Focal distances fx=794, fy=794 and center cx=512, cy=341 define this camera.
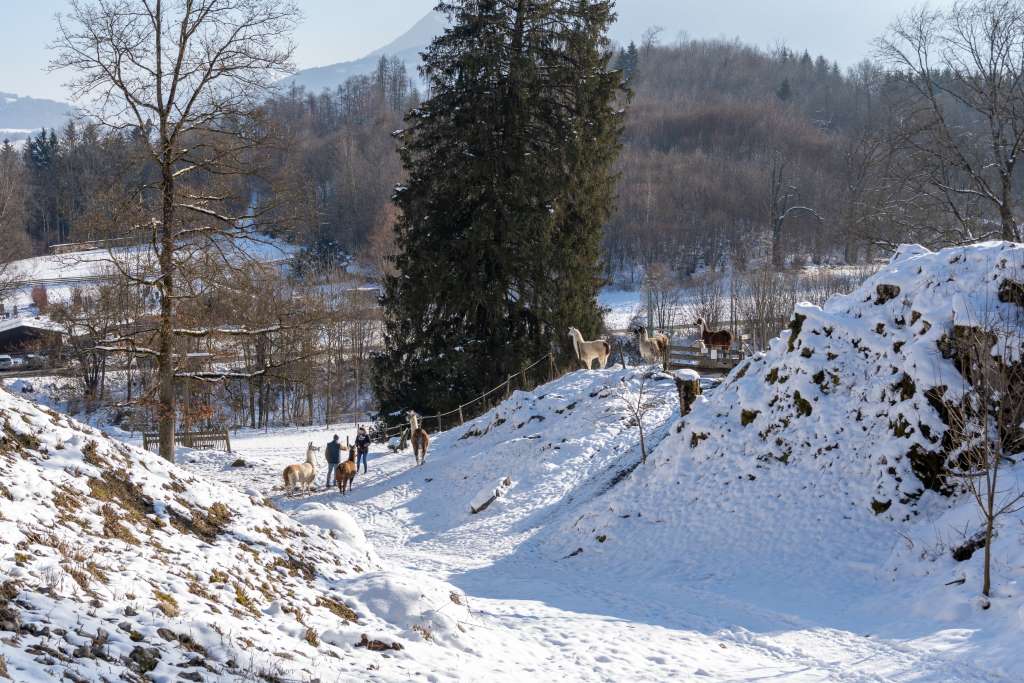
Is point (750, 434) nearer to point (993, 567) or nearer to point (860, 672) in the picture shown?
point (993, 567)

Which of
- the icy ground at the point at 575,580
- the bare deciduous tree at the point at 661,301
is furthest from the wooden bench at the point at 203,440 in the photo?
the bare deciduous tree at the point at 661,301

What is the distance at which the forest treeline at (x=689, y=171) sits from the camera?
2297cm

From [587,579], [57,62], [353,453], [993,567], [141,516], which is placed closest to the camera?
[141,516]

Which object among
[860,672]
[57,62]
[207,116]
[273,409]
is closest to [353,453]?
[207,116]

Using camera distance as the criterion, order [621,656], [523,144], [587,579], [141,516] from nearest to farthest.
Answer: [141,516] → [621,656] → [587,579] → [523,144]

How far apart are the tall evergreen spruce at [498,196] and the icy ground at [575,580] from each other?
162 inches

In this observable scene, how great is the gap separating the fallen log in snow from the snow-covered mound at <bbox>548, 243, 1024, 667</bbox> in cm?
306

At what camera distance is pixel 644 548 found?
14.3 meters

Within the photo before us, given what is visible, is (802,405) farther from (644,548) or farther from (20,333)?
(20,333)

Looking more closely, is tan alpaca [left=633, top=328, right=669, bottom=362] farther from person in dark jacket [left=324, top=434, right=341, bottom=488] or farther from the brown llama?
person in dark jacket [left=324, top=434, right=341, bottom=488]

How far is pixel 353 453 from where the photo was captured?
912 inches

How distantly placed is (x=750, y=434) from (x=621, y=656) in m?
7.46

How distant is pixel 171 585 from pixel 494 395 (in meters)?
21.2

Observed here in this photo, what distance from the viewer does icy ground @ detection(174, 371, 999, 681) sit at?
8.73 metres
